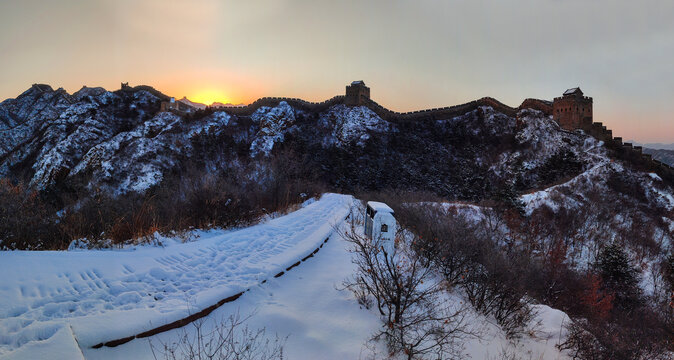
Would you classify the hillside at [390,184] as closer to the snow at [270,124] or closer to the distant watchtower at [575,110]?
the snow at [270,124]

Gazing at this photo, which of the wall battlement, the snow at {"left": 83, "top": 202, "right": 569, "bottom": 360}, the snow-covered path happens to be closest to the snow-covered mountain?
the wall battlement

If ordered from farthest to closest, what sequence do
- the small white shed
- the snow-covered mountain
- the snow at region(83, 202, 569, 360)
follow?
the snow-covered mountain
the small white shed
the snow at region(83, 202, 569, 360)

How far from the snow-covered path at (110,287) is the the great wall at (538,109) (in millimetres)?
39213

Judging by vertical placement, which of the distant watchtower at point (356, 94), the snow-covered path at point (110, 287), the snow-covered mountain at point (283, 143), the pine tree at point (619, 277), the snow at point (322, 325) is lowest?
the pine tree at point (619, 277)

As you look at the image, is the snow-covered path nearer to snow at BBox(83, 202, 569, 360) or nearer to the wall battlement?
snow at BBox(83, 202, 569, 360)

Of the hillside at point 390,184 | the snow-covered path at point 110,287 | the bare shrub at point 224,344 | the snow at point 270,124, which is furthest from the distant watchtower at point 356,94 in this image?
the bare shrub at point 224,344

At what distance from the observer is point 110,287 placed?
3.94 metres

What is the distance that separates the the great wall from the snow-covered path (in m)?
39.2

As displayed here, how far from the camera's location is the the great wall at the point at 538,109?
2855 cm

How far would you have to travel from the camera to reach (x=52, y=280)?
366cm

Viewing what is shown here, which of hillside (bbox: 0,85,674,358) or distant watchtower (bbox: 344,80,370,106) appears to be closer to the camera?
hillside (bbox: 0,85,674,358)

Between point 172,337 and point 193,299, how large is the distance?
79 cm

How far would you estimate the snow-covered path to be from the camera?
2.80m

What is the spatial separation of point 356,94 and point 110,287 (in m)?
47.6
